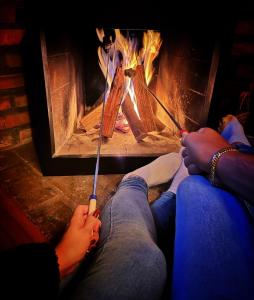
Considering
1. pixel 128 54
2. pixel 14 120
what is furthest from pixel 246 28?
pixel 14 120

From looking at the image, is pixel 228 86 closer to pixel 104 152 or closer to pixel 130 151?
pixel 130 151

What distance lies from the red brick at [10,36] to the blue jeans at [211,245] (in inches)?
46.6

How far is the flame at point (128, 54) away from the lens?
166 cm

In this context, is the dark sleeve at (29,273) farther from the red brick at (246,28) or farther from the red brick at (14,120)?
the red brick at (246,28)

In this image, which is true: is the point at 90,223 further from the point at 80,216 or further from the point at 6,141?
the point at 6,141

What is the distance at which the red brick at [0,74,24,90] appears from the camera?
1.56m

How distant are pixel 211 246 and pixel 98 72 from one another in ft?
4.67

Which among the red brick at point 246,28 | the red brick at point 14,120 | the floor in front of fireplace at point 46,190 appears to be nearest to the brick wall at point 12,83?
the red brick at point 14,120

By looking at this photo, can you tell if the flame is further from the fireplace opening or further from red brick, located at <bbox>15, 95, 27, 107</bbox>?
red brick, located at <bbox>15, 95, 27, 107</bbox>

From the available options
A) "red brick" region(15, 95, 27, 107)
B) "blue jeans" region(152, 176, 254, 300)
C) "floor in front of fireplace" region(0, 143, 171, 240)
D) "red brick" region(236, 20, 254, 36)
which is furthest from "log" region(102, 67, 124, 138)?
"blue jeans" region(152, 176, 254, 300)

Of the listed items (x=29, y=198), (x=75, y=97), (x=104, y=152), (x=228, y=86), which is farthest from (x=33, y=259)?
(x=228, y=86)

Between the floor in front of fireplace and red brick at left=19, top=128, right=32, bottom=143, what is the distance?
0.15 metres

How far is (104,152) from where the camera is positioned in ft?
5.10

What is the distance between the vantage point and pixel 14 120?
1.71 metres
